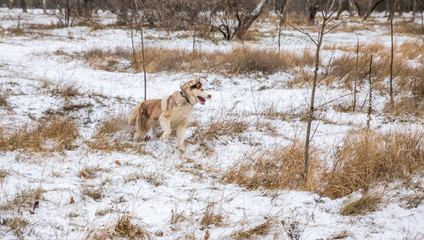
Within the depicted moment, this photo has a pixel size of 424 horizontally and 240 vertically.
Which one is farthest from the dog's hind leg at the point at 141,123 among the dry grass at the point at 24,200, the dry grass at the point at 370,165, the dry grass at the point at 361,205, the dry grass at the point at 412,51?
the dry grass at the point at 412,51

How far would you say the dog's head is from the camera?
4.01m

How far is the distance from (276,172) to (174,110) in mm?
1862

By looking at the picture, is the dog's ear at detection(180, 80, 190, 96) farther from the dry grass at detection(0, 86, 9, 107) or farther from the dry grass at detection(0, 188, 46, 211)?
the dry grass at detection(0, 86, 9, 107)

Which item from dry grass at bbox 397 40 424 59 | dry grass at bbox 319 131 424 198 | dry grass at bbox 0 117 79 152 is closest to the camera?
dry grass at bbox 319 131 424 198

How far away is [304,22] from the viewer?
65.1 feet

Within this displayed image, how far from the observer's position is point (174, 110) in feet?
13.7

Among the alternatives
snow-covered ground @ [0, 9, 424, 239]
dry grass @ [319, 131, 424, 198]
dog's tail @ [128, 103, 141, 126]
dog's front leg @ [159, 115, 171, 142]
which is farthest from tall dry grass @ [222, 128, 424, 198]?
dog's tail @ [128, 103, 141, 126]

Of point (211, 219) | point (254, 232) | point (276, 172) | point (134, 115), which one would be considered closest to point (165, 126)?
point (134, 115)

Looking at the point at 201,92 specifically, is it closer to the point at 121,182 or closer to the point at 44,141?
the point at 121,182

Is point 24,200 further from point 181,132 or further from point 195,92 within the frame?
point 195,92

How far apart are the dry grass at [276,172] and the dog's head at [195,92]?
115 cm

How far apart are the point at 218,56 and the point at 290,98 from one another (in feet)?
→ 11.7

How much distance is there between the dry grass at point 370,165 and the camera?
298 cm

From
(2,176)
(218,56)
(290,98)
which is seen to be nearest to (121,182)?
(2,176)
